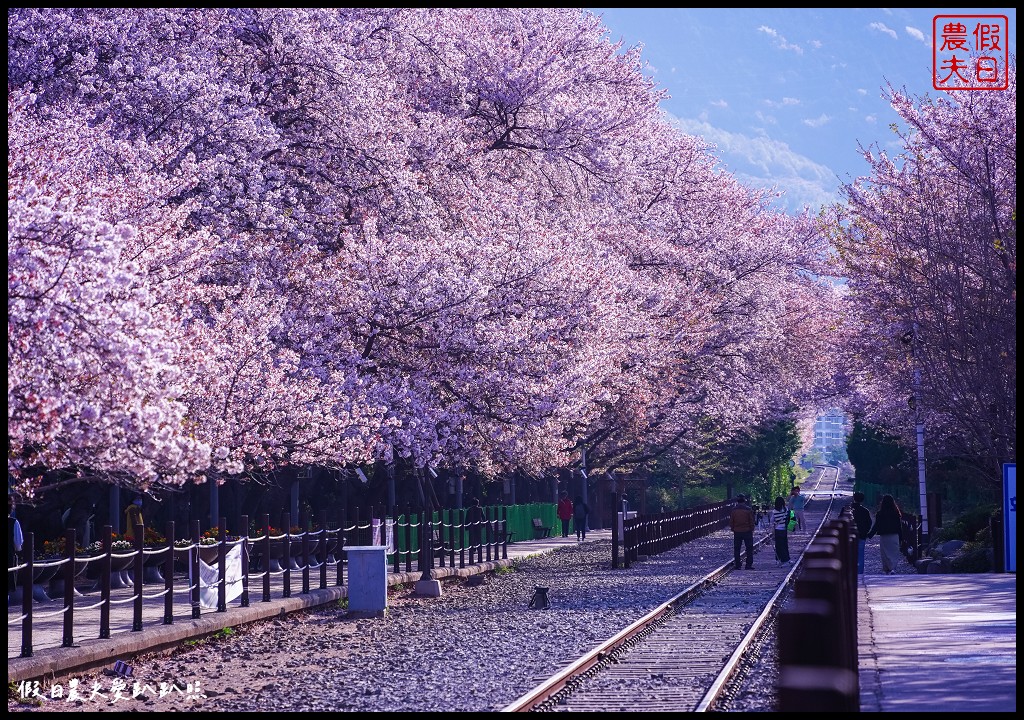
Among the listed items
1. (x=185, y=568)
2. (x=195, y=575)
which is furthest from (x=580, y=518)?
(x=195, y=575)

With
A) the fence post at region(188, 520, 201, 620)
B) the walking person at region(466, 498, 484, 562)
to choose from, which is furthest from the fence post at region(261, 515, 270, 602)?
the walking person at region(466, 498, 484, 562)

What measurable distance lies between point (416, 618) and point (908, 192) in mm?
19242

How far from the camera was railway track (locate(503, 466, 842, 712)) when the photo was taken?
1299 centimetres

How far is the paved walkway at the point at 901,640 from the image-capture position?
12.4 metres

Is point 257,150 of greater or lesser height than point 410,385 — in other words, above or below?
above

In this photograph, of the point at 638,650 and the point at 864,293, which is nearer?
the point at 638,650

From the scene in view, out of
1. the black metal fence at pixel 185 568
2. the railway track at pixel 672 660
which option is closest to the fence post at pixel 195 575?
the black metal fence at pixel 185 568

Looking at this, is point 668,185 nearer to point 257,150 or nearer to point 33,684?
point 257,150

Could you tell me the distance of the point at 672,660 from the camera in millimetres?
16328

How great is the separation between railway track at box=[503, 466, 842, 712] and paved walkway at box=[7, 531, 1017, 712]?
1.53m

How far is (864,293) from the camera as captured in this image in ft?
138

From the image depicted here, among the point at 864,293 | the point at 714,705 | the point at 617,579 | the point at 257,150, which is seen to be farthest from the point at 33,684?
the point at 864,293

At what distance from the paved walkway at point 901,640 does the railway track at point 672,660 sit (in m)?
1.53

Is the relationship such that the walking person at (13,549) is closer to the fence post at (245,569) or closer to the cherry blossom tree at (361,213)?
the cherry blossom tree at (361,213)
